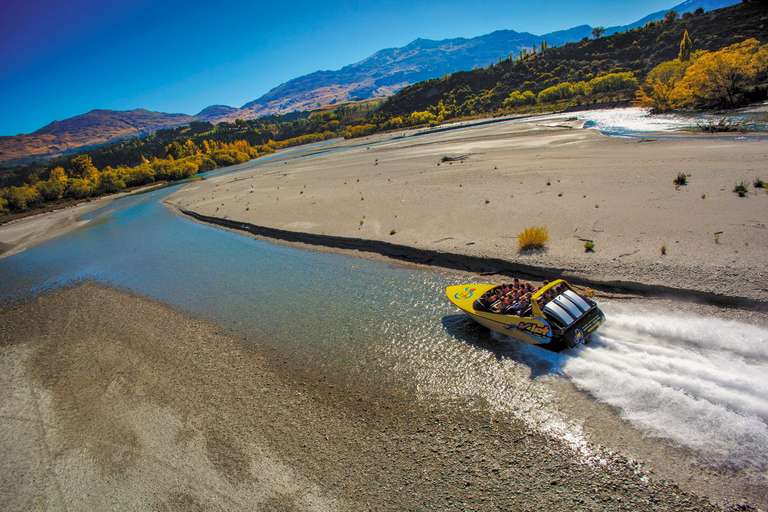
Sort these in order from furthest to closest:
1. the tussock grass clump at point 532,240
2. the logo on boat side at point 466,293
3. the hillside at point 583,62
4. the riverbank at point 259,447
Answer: the hillside at point 583,62
the tussock grass clump at point 532,240
the logo on boat side at point 466,293
the riverbank at point 259,447

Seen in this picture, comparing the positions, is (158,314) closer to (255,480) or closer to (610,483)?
(255,480)

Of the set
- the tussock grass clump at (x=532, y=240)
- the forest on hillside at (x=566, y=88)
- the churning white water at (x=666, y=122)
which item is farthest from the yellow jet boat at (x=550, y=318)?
the forest on hillside at (x=566, y=88)

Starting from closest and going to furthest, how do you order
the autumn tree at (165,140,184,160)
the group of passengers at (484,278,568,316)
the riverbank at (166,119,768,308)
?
the group of passengers at (484,278,568,316) < the riverbank at (166,119,768,308) < the autumn tree at (165,140,184,160)

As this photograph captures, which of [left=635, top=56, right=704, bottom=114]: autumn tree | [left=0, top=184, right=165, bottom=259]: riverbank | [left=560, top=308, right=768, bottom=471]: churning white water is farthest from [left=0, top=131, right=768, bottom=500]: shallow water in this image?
[left=635, top=56, right=704, bottom=114]: autumn tree

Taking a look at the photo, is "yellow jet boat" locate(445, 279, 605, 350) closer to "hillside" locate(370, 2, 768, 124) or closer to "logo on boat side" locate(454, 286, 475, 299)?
"logo on boat side" locate(454, 286, 475, 299)

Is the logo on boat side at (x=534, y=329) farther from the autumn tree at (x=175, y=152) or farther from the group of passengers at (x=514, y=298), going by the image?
the autumn tree at (x=175, y=152)

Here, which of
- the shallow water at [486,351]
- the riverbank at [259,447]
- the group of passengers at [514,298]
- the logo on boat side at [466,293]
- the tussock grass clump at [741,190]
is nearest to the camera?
the riverbank at [259,447]

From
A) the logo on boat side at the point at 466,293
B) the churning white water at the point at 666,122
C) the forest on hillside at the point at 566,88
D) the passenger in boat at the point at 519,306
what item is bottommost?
the logo on boat side at the point at 466,293
